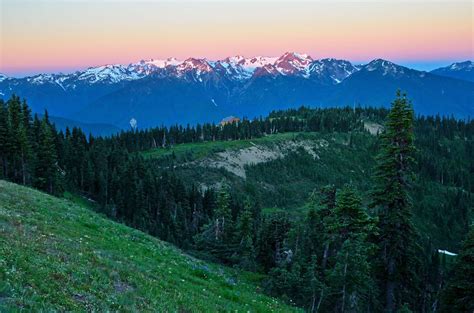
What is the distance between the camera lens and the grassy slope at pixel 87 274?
10.8 m

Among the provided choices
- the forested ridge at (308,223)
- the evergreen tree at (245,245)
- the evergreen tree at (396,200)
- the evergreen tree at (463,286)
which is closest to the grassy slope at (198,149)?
the forested ridge at (308,223)

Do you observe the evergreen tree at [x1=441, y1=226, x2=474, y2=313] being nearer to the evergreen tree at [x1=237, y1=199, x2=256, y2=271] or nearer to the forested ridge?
the forested ridge

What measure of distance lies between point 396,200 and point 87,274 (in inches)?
887

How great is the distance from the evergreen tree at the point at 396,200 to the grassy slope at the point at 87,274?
39.3 ft

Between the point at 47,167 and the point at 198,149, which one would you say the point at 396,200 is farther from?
the point at 198,149

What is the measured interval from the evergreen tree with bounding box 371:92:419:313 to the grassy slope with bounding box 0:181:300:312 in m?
12.0

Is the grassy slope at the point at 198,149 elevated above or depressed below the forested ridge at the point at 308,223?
below

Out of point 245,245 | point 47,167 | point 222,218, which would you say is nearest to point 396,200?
point 245,245

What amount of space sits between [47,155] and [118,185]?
17131 mm

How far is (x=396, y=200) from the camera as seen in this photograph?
2830 cm

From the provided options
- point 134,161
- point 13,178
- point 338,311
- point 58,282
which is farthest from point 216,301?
point 134,161

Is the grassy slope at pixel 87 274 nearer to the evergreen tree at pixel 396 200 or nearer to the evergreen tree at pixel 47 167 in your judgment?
the evergreen tree at pixel 396 200

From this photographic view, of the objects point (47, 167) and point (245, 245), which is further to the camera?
point (47, 167)

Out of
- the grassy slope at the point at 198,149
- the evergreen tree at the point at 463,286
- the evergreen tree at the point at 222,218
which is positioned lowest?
the grassy slope at the point at 198,149
